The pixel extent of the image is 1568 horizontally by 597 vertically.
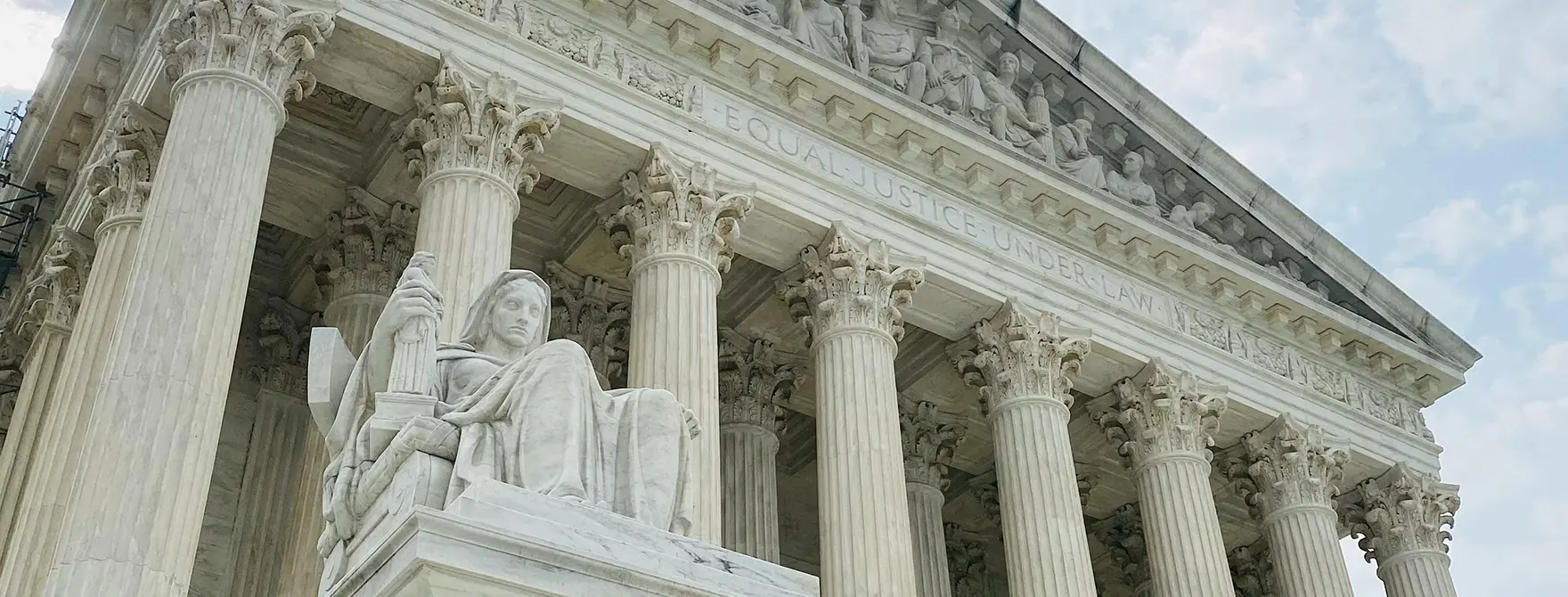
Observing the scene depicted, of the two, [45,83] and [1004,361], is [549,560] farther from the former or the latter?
[45,83]

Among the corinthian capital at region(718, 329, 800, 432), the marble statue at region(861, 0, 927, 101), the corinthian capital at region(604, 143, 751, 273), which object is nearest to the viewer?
the corinthian capital at region(604, 143, 751, 273)

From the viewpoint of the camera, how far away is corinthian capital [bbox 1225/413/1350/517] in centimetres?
2156

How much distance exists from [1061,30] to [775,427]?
25.3 feet

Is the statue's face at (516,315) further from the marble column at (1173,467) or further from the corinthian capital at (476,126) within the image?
the marble column at (1173,467)

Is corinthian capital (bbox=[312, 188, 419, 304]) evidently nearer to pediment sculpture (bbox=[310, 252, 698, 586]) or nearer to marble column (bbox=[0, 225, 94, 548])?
marble column (bbox=[0, 225, 94, 548])

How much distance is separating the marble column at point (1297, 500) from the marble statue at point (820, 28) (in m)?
9.11

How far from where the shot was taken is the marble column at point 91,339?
12438 mm

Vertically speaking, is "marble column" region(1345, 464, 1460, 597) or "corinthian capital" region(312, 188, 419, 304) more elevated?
"corinthian capital" region(312, 188, 419, 304)

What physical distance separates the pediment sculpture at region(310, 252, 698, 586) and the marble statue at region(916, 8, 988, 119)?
1404 centimetres

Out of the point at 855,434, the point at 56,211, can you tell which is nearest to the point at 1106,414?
the point at 855,434

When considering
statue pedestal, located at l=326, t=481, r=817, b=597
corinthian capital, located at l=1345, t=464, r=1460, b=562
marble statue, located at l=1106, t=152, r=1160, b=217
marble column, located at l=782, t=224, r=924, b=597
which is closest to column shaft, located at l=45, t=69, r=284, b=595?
statue pedestal, located at l=326, t=481, r=817, b=597

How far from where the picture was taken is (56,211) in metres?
19.0

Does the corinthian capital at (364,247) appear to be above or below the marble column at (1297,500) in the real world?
above

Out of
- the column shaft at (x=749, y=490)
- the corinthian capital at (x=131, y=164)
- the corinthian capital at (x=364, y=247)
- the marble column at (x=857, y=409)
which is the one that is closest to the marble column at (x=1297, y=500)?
the marble column at (x=857, y=409)
